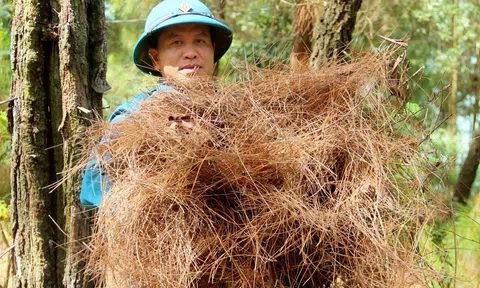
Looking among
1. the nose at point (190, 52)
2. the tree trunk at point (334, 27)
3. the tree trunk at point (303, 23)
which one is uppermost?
the nose at point (190, 52)

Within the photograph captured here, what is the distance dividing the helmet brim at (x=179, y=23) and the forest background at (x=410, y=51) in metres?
0.20

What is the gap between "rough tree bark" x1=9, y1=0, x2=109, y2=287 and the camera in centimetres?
218

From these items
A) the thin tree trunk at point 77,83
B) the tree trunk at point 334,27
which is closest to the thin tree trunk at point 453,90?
the tree trunk at point 334,27

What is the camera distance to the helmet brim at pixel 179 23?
1.98 metres

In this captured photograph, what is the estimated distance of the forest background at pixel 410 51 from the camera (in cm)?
346

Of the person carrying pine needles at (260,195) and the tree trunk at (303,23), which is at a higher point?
the person carrying pine needles at (260,195)

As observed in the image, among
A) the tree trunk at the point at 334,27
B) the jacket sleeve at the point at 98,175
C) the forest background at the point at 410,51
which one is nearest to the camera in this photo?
the jacket sleeve at the point at 98,175

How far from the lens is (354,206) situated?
54.5 inches

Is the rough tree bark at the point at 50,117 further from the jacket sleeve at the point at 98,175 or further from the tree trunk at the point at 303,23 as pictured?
the tree trunk at the point at 303,23

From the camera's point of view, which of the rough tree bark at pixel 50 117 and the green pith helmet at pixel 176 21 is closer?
the green pith helmet at pixel 176 21

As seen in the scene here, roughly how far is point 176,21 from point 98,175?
0.58 meters

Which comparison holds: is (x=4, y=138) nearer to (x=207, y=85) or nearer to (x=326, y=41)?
(x=326, y=41)

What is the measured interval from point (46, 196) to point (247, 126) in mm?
1154

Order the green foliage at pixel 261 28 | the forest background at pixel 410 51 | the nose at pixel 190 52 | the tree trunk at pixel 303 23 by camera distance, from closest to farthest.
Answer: the nose at pixel 190 52, the forest background at pixel 410 51, the tree trunk at pixel 303 23, the green foliage at pixel 261 28
